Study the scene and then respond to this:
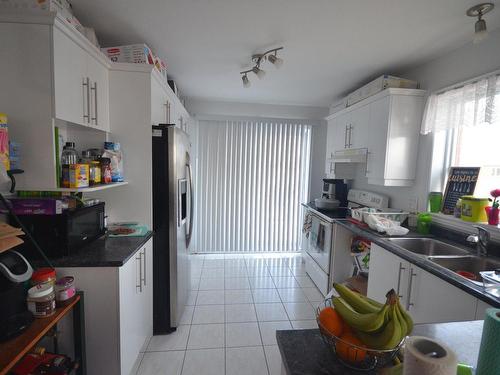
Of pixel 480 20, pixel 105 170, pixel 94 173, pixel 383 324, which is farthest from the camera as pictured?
pixel 105 170

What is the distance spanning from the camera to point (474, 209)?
176 cm

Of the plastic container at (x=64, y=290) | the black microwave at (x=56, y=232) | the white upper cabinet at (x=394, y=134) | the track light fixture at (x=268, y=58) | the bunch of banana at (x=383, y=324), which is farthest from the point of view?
the white upper cabinet at (x=394, y=134)

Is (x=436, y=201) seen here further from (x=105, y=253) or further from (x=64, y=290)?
(x=64, y=290)

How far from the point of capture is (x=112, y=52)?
1.86 meters

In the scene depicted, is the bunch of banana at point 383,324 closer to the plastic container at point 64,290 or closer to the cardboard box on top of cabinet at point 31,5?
the plastic container at point 64,290

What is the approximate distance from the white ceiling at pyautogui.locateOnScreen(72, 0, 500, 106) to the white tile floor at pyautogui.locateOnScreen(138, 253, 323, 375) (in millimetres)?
2385

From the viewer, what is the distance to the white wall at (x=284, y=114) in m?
3.65

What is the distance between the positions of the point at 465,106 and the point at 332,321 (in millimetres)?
2102

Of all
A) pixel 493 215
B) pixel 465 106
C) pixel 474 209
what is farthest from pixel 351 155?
pixel 493 215

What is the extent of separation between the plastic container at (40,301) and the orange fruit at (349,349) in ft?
4.03

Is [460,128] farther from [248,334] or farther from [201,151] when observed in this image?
[201,151]

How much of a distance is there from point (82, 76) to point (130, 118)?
1.35 feet

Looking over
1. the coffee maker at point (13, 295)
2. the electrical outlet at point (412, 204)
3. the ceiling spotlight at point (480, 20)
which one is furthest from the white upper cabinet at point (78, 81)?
the electrical outlet at point (412, 204)

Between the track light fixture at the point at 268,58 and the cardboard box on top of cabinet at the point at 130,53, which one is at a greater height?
the track light fixture at the point at 268,58
